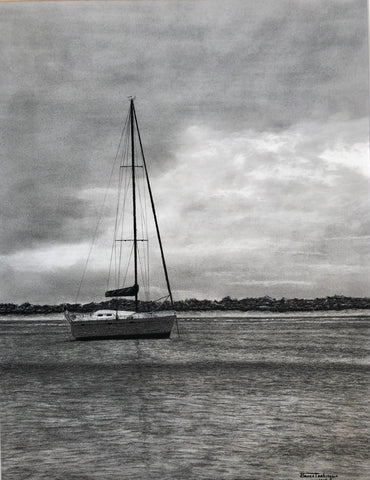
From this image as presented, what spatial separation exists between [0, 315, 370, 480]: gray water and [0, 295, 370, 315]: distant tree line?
130mm

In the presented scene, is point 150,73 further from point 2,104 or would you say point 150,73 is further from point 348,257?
point 348,257

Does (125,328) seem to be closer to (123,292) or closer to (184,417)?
(123,292)

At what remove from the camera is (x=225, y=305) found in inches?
247

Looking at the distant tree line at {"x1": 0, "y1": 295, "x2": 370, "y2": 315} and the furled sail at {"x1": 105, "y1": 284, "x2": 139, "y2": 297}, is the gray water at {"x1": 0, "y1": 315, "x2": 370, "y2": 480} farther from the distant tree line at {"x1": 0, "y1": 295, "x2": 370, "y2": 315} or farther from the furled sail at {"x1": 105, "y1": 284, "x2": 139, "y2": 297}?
the furled sail at {"x1": 105, "y1": 284, "x2": 139, "y2": 297}

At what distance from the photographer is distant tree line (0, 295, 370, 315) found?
5.50 meters

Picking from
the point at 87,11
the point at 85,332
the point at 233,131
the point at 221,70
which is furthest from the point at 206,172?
the point at 85,332

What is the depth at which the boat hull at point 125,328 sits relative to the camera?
24.0ft

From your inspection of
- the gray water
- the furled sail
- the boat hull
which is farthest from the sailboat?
the gray water

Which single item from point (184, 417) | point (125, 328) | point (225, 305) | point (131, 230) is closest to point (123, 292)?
point (131, 230)

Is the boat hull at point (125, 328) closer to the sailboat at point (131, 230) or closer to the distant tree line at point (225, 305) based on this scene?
the sailboat at point (131, 230)

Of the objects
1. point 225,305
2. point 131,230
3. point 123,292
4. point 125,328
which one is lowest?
point 125,328

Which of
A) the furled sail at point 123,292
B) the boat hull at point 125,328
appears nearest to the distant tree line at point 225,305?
the furled sail at point 123,292

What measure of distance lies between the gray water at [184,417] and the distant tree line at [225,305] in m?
0.13

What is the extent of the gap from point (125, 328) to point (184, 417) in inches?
97.8
